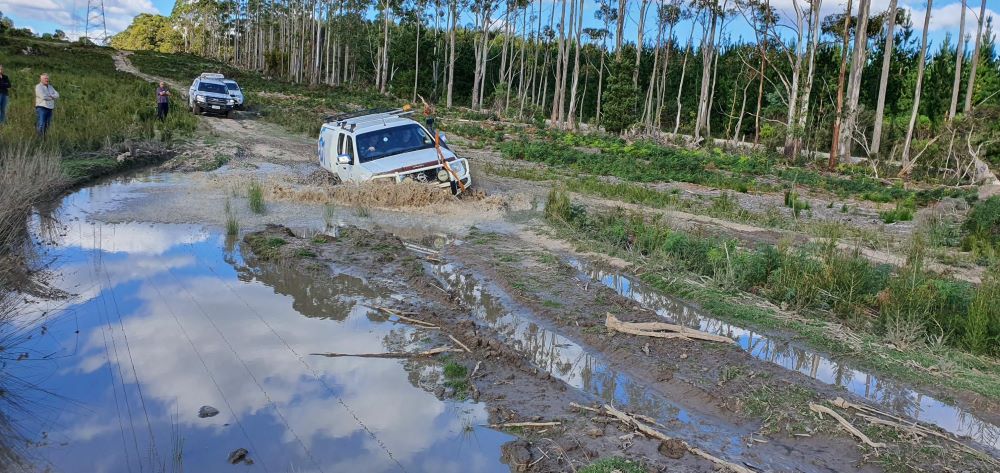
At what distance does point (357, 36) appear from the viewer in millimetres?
66688

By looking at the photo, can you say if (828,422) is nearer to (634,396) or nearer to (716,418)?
(716,418)

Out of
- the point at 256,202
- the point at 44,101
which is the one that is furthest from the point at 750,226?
the point at 44,101

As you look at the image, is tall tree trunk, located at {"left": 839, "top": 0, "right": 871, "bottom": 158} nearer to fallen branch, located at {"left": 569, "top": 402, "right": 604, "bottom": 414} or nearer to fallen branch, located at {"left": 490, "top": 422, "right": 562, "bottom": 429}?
fallen branch, located at {"left": 569, "top": 402, "right": 604, "bottom": 414}

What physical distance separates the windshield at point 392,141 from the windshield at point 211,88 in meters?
20.0

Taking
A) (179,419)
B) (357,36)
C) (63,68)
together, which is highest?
(357,36)

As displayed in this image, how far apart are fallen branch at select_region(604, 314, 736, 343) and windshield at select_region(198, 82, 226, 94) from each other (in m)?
28.8

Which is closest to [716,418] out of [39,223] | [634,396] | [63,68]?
[634,396]

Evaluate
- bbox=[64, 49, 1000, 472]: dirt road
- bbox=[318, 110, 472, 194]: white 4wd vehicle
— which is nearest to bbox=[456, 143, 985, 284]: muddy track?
bbox=[318, 110, 472, 194]: white 4wd vehicle

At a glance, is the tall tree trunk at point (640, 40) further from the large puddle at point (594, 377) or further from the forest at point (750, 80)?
the large puddle at point (594, 377)

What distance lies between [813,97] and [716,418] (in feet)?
142

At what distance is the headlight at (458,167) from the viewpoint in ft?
49.0

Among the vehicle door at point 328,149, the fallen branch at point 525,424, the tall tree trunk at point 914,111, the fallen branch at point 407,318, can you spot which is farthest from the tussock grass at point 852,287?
the tall tree trunk at point 914,111

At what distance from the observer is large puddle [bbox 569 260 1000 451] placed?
609 cm

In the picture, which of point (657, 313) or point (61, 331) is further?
point (657, 313)
